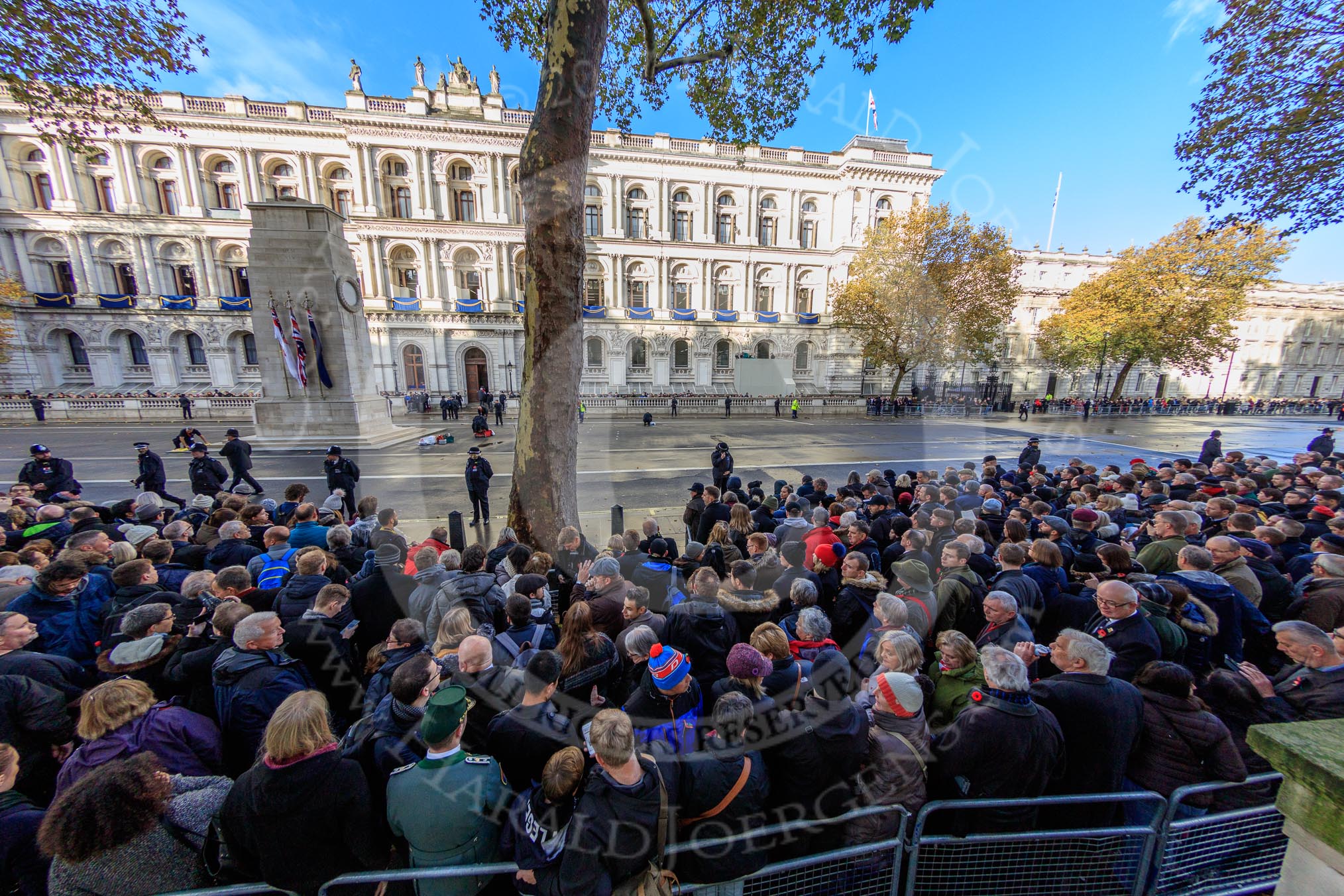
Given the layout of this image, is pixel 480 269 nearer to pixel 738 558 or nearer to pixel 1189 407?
pixel 738 558

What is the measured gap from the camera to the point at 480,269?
34.3 m

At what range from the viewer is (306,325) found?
47.9 feet

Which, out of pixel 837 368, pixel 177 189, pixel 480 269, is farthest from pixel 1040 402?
pixel 177 189

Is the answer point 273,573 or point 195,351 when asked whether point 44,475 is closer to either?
point 273,573

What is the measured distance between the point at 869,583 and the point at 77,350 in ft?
166

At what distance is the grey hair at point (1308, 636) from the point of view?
2512mm

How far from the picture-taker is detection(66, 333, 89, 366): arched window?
31609mm

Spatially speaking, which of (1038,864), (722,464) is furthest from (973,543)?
(722,464)

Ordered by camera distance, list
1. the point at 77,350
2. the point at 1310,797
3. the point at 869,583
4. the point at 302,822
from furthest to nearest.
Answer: the point at 77,350
the point at 869,583
the point at 302,822
the point at 1310,797

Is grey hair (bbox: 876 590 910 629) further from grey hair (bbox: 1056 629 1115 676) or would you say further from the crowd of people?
grey hair (bbox: 1056 629 1115 676)

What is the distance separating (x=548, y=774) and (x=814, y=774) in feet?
4.00

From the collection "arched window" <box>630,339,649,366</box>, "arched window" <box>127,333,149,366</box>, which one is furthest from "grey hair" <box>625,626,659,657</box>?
"arched window" <box>127,333,149,366</box>

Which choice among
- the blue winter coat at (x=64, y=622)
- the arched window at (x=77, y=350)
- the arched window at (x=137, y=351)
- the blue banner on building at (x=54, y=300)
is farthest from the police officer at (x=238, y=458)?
the arched window at (x=77, y=350)

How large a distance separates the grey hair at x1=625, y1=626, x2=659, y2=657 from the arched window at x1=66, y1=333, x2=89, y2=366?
4857cm
